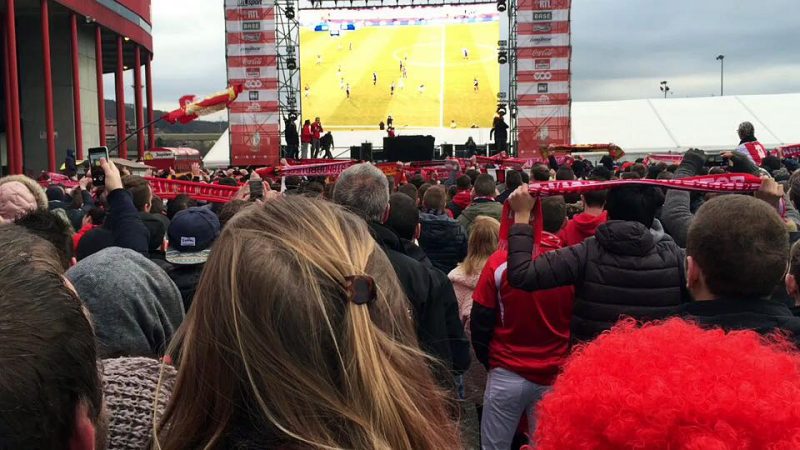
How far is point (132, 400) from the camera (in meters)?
1.73

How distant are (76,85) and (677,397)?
112 feet

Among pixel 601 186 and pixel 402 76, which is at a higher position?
pixel 402 76

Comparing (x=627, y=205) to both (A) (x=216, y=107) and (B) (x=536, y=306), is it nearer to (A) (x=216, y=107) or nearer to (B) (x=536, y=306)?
(B) (x=536, y=306)

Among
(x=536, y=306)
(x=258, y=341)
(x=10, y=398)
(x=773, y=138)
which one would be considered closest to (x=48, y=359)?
(x=10, y=398)

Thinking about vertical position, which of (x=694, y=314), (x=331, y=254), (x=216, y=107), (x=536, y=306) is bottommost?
(x=536, y=306)

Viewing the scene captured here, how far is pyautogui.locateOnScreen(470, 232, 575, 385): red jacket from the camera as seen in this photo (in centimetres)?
403

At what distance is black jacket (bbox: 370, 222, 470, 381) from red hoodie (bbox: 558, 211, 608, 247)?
37.1 inches

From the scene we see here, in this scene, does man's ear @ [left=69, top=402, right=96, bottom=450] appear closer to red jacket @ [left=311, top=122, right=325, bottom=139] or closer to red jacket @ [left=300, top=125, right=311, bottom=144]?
red jacket @ [left=300, top=125, right=311, bottom=144]

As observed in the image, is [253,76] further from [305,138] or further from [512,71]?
[512,71]

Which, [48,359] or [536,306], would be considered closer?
[48,359]

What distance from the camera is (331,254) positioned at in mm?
1405

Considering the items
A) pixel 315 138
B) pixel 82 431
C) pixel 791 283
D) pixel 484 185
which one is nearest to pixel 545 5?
pixel 315 138

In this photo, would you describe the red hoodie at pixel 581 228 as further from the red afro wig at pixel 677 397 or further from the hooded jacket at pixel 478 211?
the red afro wig at pixel 677 397

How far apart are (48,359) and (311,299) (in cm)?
43
